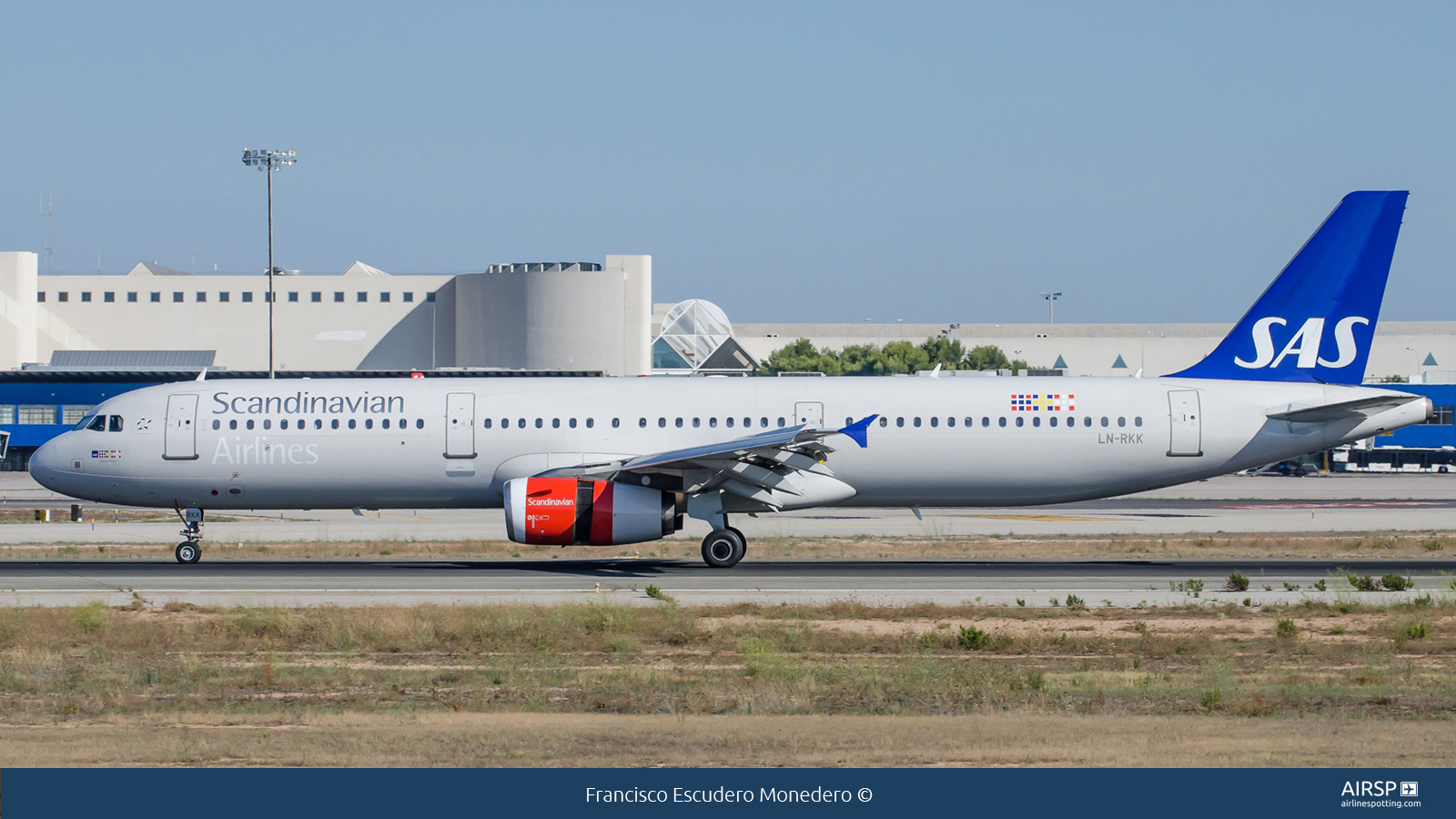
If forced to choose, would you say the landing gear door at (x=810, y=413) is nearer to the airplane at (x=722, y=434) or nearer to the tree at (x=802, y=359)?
the airplane at (x=722, y=434)

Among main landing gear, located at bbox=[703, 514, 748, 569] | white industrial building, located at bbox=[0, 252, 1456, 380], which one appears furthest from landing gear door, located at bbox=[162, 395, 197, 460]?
white industrial building, located at bbox=[0, 252, 1456, 380]

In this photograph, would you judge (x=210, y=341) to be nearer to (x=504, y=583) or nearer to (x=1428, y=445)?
(x=504, y=583)

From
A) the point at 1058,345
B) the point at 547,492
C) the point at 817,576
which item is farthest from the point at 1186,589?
the point at 1058,345

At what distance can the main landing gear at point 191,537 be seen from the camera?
97.6 feet

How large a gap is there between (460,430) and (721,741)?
1850 centimetres

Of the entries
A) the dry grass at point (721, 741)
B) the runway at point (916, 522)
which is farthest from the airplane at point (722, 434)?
the dry grass at point (721, 741)

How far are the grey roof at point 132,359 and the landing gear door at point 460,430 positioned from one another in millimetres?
69936

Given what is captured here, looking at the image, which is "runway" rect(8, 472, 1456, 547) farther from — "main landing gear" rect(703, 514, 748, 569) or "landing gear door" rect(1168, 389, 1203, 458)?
"landing gear door" rect(1168, 389, 1203, 458)

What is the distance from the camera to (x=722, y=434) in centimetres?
2939

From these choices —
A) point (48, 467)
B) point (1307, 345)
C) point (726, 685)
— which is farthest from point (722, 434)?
point (48, 467)

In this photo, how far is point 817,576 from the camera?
2652 cm

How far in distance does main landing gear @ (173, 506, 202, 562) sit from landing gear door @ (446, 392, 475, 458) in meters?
5.98

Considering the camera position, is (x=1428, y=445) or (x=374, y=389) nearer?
(x=374, y=389)

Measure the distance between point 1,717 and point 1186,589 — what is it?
61.2ft
